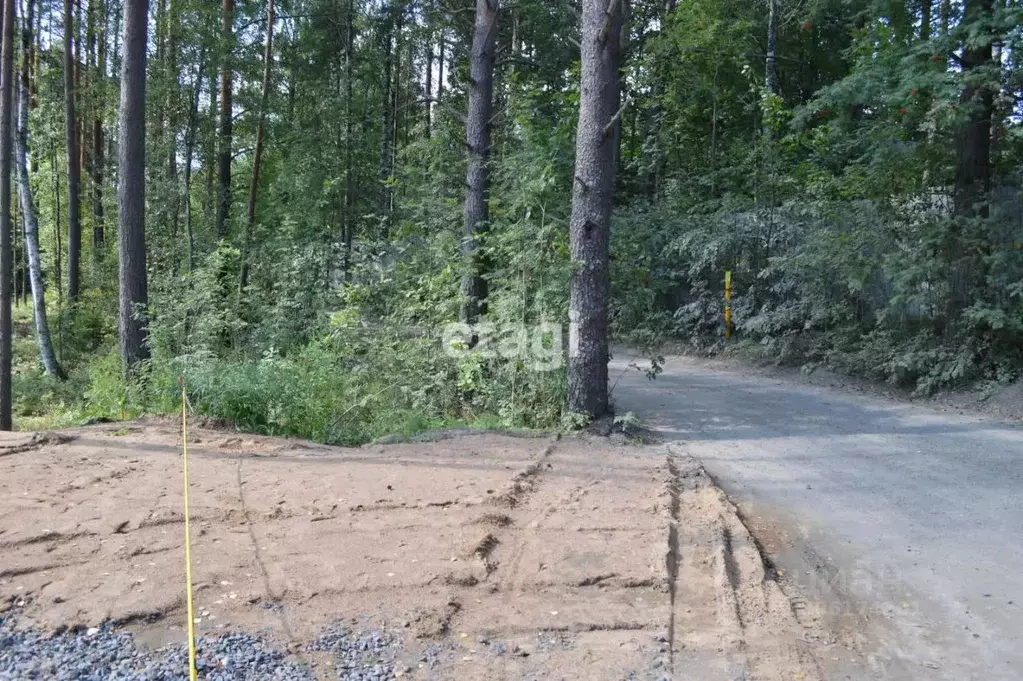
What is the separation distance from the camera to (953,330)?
1220 cm

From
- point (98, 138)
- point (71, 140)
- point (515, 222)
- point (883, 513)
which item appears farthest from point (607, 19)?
point (98, 138)

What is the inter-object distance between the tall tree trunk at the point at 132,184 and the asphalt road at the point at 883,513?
7698 millimetres

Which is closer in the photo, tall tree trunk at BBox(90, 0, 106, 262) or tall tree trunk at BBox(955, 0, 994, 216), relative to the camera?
tall tree trunk at BBox(955, 0, 994, 216)

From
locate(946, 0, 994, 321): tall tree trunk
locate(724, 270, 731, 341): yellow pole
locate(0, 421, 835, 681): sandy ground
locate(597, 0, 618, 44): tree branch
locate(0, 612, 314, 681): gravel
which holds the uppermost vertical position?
locate(597, 0, 618, 44): tree branch

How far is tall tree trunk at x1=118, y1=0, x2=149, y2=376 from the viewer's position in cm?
1255

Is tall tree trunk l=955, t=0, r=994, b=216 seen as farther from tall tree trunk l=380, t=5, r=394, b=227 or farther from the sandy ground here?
tall tree trunk l=380, t=5, r=394, b=227

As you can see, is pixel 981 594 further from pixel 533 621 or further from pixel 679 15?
pixel 679 15

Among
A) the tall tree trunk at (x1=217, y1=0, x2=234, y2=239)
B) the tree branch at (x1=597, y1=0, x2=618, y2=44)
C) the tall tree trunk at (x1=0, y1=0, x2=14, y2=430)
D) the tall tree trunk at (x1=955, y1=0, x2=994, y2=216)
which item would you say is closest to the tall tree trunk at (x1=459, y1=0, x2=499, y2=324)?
the tree branch at (x1=597, y1=0, x2=618, y2=44)

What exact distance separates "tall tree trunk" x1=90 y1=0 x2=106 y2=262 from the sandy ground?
1696 cm

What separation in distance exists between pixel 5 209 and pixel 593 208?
8967 mm

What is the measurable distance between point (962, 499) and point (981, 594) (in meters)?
2.14

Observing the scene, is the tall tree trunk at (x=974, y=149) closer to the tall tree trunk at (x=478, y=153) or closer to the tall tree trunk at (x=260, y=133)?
the tall tree trunk at (x=478, y=153)

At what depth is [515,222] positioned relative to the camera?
11125 millimetres

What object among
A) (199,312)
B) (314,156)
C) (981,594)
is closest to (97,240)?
(314,156)
